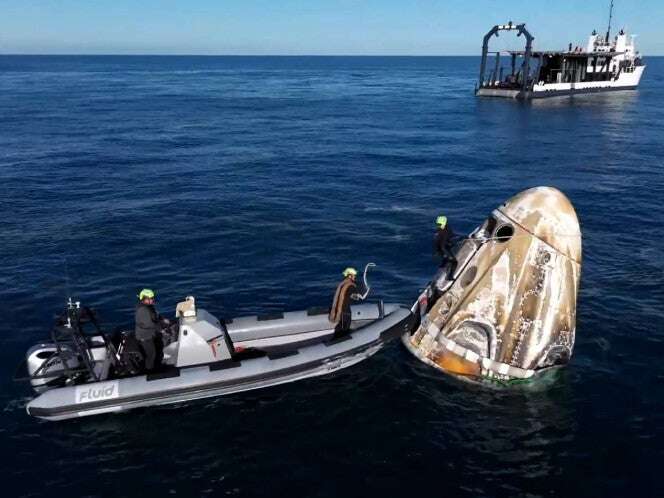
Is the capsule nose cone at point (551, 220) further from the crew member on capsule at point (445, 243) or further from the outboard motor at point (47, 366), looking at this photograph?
the outboard motor at point (47, 366)

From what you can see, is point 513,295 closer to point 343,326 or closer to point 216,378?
point 343,326

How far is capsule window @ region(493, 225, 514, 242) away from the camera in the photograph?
1223 centimetres

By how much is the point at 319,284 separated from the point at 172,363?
755 cm

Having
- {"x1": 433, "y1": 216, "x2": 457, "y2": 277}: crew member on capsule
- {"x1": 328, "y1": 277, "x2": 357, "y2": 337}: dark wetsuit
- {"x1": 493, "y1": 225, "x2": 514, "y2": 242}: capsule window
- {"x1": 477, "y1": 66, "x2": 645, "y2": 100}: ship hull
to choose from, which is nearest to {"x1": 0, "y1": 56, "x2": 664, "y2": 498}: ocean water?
{"x1": 328, "y1": 277, "x2": 357, "y2": 337}: dark wetsuit

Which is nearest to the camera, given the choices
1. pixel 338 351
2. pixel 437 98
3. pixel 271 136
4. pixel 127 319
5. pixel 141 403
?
pixel 141 403

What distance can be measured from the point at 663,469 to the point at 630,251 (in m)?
13.8

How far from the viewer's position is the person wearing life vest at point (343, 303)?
44.4 ft

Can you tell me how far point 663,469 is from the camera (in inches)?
434

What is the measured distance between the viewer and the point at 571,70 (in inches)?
3607

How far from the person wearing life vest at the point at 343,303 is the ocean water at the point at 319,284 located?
1.20 metres

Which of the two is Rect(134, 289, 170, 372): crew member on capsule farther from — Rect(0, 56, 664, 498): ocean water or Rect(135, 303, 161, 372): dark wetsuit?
Rect(0, 56, 664, 498): ocean water

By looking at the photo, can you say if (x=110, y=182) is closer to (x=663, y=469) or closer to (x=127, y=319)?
(x=127, y=319)

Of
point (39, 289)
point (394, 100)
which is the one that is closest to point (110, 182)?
point (39, 289)

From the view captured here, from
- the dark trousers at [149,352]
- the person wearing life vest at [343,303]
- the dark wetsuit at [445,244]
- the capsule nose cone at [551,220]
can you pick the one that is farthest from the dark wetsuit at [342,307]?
the dark trousers at [149,352]
